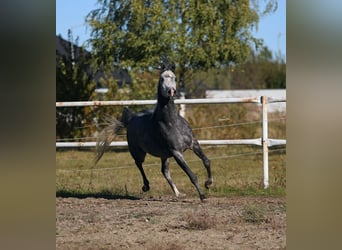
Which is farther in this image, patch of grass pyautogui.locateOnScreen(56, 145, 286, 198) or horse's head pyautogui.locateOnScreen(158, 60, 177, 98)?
patch of grass pyautogui.locateOnScreen(56, 145, 286, 198)

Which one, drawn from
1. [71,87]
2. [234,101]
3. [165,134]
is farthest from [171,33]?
[165,134]

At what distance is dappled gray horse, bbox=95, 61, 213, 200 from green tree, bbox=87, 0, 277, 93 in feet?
11.8

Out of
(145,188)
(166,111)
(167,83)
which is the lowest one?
(145,188)

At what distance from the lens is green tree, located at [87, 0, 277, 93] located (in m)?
10.4

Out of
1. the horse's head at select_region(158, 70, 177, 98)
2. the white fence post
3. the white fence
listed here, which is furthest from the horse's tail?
the white fence post

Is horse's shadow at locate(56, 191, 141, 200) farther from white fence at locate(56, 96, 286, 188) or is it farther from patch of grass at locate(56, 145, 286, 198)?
white fence at locate(56, 96, 286, 188)

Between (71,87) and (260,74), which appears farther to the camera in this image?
(260,74)

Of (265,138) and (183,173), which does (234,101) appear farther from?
(183,173)

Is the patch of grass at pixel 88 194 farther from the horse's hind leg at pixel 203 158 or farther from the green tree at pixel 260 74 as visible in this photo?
the green tree at pixel 260 74

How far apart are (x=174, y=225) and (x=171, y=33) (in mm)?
6608

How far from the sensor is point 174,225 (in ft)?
15.3

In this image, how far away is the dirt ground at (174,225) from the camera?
4.14 metres

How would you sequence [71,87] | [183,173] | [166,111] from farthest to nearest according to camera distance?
[71,87], [183,173], [166,111]
